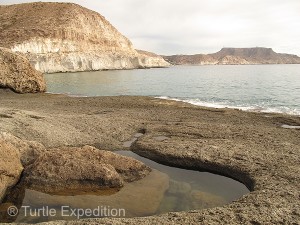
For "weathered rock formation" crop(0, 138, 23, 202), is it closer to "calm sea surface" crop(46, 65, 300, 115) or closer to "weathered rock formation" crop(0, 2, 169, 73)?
"calm sea surface" crop(46, 65, 300, 115)

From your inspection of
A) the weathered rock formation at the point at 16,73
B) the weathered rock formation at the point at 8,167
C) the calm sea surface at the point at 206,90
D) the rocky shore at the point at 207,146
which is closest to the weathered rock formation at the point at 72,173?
the weathered rock formation at the point at 8,167

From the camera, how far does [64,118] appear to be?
50.6 ft

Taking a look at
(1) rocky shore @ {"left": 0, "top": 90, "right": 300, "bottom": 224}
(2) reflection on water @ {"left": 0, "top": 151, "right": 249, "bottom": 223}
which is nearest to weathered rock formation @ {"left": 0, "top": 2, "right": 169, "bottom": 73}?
(1) rocky shore @ {"left": 0, "top": 90, "right": 300, "bottom": 224}

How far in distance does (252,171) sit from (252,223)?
317 centimetres

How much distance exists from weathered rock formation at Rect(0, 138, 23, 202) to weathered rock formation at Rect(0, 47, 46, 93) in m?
22.3

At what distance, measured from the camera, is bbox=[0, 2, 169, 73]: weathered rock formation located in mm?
82500

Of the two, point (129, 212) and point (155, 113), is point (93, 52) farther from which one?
point (129, 212)

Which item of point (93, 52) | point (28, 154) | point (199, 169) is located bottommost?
point (199, 169)

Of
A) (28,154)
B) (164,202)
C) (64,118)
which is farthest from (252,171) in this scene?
(64,118)

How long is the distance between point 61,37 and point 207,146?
87.9 metres

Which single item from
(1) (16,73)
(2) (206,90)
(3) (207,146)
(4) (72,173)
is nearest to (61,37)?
(2) (206,90)

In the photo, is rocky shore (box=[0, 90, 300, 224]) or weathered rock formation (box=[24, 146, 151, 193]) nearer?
rocky shore (box=[0, 90, 300, 224])

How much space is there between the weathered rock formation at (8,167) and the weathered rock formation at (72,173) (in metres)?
0.29

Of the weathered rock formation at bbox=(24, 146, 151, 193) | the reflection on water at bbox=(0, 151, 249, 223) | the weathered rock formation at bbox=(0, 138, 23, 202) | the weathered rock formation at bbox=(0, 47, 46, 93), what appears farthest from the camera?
the weathered rock formation at bbox=(0, 47, 46, 93)
